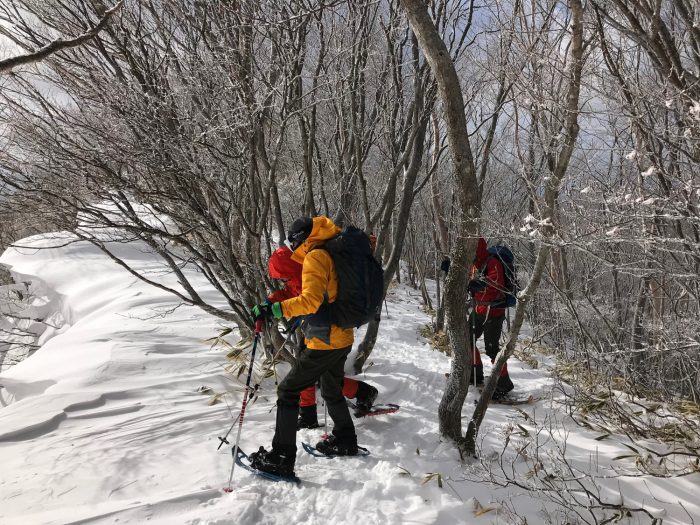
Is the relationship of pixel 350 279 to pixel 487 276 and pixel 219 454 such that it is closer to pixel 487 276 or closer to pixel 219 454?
pixel 219 454

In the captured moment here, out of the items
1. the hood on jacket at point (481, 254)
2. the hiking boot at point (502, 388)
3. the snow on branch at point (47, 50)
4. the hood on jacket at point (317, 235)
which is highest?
the snow on branch at point (47, 50)

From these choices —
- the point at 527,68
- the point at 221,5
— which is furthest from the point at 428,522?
the point at 221,5

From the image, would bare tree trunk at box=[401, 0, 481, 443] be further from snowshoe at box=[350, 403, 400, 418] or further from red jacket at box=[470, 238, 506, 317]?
red jacket at box=[470, 238, 506, 317]

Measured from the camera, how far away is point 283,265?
10.4ft

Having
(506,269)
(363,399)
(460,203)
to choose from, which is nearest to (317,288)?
(460,203)

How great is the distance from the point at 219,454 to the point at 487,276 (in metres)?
3.18

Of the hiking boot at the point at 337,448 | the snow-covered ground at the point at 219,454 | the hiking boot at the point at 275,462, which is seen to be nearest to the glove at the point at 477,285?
the snow-covered ground at the point at 219,454

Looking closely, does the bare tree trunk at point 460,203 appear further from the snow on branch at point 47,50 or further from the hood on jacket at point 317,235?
the snow on branch at point 47,50

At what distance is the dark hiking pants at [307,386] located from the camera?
2.97m

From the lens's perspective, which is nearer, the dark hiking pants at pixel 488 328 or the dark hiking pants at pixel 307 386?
the dark hiking pants at pixel 307 386

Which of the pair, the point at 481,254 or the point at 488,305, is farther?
the point at 488,305

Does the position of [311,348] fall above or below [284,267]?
below

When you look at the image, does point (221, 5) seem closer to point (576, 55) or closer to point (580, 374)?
point (576, 55)

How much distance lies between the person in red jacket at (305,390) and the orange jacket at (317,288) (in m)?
0.10
